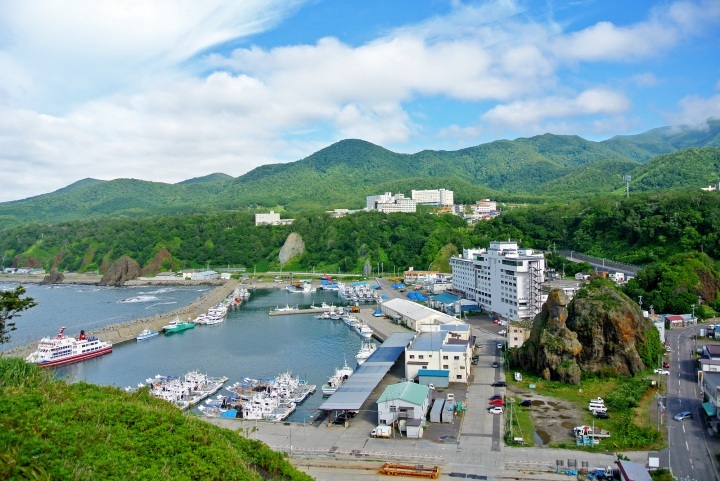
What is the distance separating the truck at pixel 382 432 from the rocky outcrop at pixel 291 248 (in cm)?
4870

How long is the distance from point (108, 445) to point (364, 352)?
17.5m

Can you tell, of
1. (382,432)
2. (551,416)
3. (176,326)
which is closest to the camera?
(382,432)

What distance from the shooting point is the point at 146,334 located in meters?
31.3

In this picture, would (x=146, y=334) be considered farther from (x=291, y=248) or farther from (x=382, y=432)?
(x=291, y=248)

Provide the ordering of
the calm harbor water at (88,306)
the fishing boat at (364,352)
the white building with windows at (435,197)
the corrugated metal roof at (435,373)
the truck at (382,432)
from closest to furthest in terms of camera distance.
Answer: the truck at (382,432), the corrugated metal roof at (435,373), the fishing boat at (364,352), the calm harbor water at (88,306), the white building with windows at (435,197)

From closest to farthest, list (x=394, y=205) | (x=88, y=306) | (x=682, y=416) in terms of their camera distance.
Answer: (x=682, y=416), (x=88, y=306), (x=394, y=205)

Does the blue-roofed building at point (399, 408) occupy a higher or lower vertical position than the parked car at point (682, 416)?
higher

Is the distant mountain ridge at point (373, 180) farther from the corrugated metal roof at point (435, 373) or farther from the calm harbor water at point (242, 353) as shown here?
the corrugated metal roof at point (435, 373)

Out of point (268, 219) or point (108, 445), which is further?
point (268, 219)

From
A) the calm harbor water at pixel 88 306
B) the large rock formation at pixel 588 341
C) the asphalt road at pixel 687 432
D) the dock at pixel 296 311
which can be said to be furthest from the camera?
the dock at pixel 296 311

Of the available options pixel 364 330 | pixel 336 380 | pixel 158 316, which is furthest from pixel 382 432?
pixel 158 316

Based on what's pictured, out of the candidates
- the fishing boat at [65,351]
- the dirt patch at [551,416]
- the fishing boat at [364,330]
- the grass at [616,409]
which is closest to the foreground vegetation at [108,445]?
the dirt patch at [551,416]

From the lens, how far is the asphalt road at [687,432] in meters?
12.4

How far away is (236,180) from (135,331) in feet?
361
